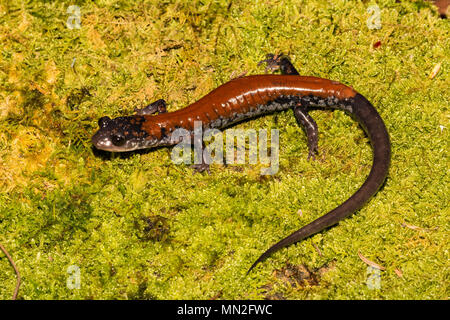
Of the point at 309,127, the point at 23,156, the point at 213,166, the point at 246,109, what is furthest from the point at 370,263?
the point at 23,156

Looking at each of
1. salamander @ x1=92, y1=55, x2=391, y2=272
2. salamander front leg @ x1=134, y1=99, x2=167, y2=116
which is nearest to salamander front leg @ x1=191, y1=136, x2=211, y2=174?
salamander @ x1=92, y1=55, x2=391, y2=272

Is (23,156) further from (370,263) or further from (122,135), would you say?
(370,263)

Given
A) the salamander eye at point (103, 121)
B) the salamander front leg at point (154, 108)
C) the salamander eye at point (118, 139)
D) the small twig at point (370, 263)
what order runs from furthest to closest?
the salamander front leg at point (154, 108), the salamander eye at point (103, 121), the salamander eye at point (118, 139), the small twig at point (370, 263)

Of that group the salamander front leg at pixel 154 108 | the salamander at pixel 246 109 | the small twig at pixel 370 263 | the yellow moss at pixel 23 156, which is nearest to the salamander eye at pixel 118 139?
the salamander at pixel 246 109

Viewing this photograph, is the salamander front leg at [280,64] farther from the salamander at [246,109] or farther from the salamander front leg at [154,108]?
the salamander front leg at [154,108]

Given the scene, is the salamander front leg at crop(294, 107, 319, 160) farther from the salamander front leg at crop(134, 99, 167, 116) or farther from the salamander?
the salamander front leg at crop(134, 99, 167, 116)

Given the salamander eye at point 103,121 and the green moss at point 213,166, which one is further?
the salamander eye at point 103,121

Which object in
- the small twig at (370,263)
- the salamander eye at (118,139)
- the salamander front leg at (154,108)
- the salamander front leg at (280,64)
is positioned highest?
the salamander front leg at (280,64)
